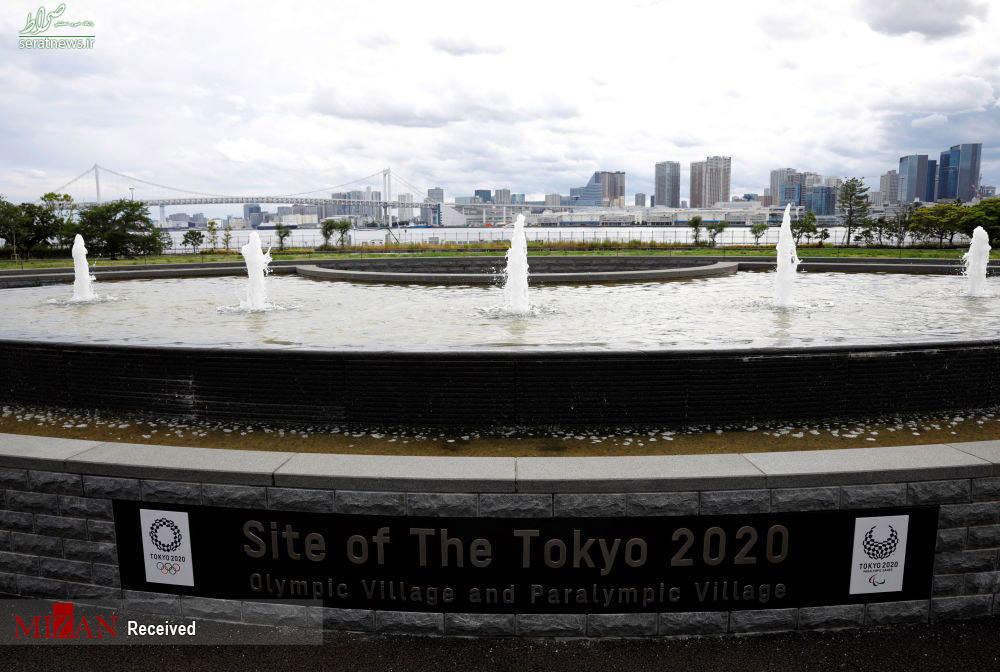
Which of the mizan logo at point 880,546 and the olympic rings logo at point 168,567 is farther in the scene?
the olympic rings logo at point 168,567

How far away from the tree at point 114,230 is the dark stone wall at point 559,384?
3108 cm

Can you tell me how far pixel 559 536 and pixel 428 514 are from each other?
77 cm

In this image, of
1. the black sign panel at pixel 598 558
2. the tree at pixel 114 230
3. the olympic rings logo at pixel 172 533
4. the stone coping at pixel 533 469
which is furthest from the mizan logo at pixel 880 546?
the tree at pixel 114 230

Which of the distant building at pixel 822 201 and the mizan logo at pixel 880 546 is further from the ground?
the distant building at pixel 822 201

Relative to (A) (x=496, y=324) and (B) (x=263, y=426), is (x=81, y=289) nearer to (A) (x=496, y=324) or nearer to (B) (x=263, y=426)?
(A) (x=496, y=324)

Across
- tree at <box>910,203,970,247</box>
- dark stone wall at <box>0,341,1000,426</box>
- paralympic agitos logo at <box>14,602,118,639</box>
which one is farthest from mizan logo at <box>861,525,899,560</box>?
tree at <box>910,203,970,247</box>

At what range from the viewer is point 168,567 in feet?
14.0

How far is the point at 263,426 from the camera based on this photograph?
5484mm

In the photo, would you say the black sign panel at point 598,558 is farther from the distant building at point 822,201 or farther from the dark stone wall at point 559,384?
the distant building at point 822,201

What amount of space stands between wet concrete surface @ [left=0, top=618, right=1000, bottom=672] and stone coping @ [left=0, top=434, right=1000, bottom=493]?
2.97ft

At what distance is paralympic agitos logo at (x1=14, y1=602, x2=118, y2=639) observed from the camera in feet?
13.6

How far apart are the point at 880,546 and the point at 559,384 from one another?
7.47 feet

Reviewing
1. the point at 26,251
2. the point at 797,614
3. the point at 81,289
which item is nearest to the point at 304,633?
the point at 797,614

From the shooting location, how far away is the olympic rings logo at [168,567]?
14.0ft
